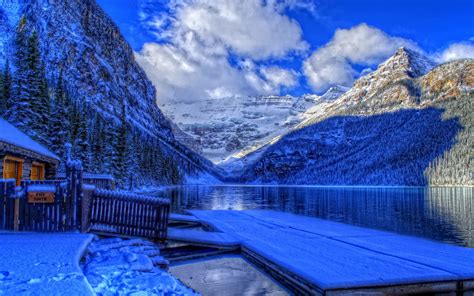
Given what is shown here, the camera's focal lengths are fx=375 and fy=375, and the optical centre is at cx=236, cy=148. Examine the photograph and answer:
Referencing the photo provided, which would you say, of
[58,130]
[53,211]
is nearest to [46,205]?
[53,211]

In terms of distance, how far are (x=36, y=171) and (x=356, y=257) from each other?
2391 centimetres

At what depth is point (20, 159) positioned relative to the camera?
2219cm

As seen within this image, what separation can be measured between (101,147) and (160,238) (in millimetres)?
47473

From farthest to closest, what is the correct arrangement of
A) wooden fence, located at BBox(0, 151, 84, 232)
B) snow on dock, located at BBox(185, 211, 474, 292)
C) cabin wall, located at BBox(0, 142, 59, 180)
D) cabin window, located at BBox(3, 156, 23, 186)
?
cabin window, located at BBox(3, 156, 23, 186) < cabin wall, located at BBox(0, 142, 59, 180) < wooden fence, located at BBox(0, 151, 84, 232) < snow on dock, located at BBox(185, 211, 474, 292)

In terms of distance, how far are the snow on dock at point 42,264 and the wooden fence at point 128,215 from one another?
173cm

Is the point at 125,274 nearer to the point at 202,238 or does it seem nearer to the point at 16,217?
the point at 16,217

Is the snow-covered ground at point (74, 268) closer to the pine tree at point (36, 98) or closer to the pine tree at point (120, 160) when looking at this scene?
the pine tree at point (36, 98)

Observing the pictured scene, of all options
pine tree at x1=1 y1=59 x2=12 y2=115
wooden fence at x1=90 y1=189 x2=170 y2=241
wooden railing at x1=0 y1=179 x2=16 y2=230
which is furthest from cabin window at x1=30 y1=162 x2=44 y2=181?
pine tree at x1=1 y1=59 x2=12 y2=115

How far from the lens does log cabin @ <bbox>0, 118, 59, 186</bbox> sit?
1936 centimetres

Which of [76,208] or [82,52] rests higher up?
[82,52]

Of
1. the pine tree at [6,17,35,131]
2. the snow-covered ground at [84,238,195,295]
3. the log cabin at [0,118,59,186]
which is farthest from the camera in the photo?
the pine tree at [6,17,35,131]

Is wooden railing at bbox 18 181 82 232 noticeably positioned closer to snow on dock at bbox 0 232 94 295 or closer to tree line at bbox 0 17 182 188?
snow on dock at bbox 0 232 94 295

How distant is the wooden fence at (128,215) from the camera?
549 inches

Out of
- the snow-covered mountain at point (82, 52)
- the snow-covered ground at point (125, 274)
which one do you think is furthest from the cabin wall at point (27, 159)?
the snow-covered mountain at point (82, 52)
